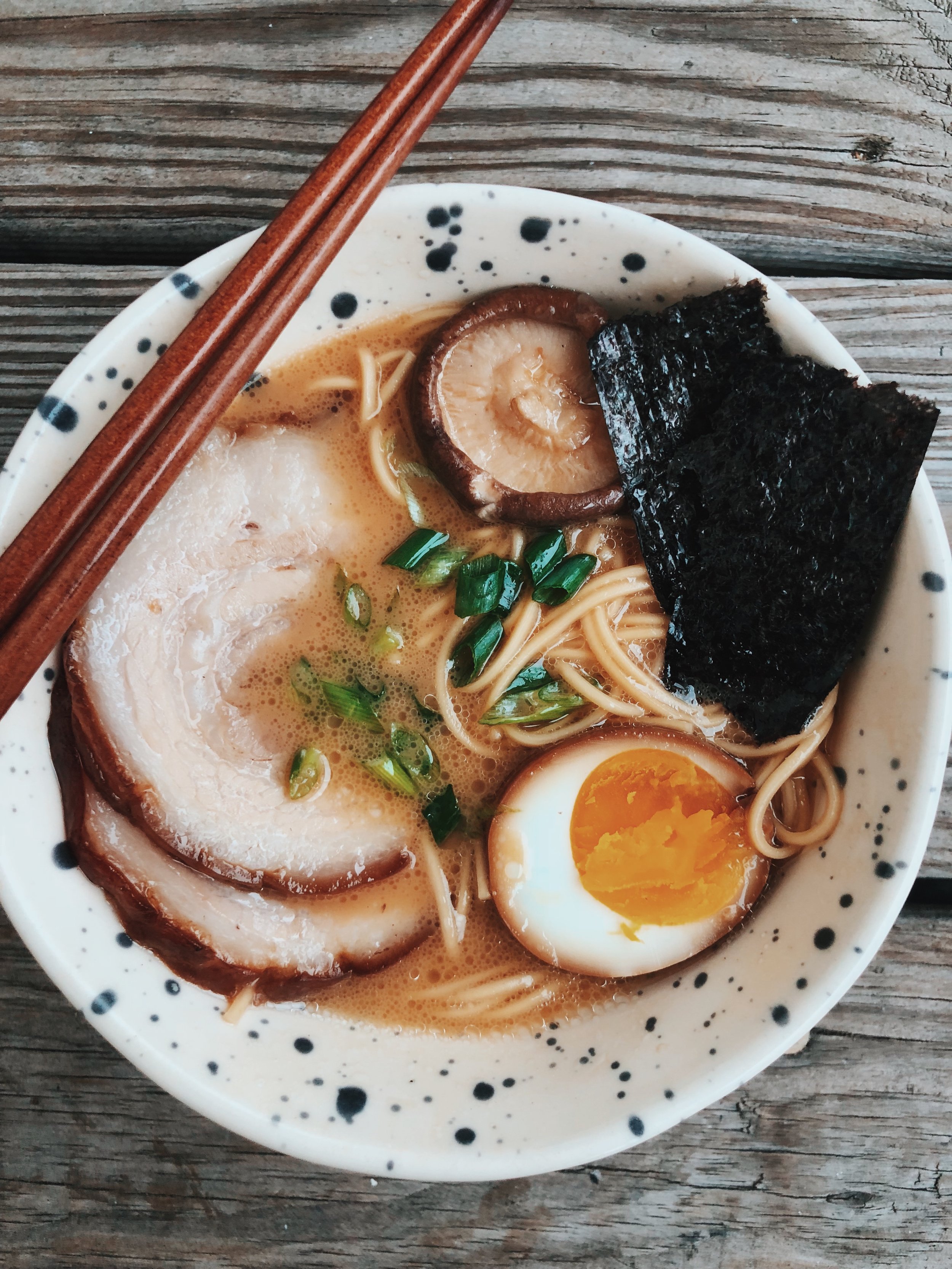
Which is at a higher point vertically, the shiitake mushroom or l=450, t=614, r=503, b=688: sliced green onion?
the shiitake mushroom

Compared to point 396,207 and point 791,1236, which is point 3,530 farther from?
point 791,1236

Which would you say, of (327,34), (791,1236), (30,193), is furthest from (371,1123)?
(327,34)

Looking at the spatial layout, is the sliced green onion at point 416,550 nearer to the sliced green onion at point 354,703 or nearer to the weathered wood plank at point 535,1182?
the sliced green onion at point 354,703

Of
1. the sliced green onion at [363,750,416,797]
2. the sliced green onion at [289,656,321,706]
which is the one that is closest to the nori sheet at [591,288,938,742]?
the sliced green onion at [363,750,416,797]

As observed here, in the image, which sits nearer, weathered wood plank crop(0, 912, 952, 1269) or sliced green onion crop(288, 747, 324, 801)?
sliced green onion crop(288, 747, 324, 801)

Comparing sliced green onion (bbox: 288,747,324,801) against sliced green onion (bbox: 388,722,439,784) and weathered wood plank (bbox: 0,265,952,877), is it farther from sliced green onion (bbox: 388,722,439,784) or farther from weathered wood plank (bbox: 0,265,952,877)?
weathered wood plank (bbox: 0,265,952,877)

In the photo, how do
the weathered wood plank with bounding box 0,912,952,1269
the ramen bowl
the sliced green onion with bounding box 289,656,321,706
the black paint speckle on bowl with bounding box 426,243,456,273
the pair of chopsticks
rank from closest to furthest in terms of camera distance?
the pair of chopsticks → the ramen bowl → the black paint speckle on bowl with bounding box 426,243,456,273 → the sliced green onion with bounding box 289,656,321,706 → the weathered wood plank with bounding box 0,912,952,1269
